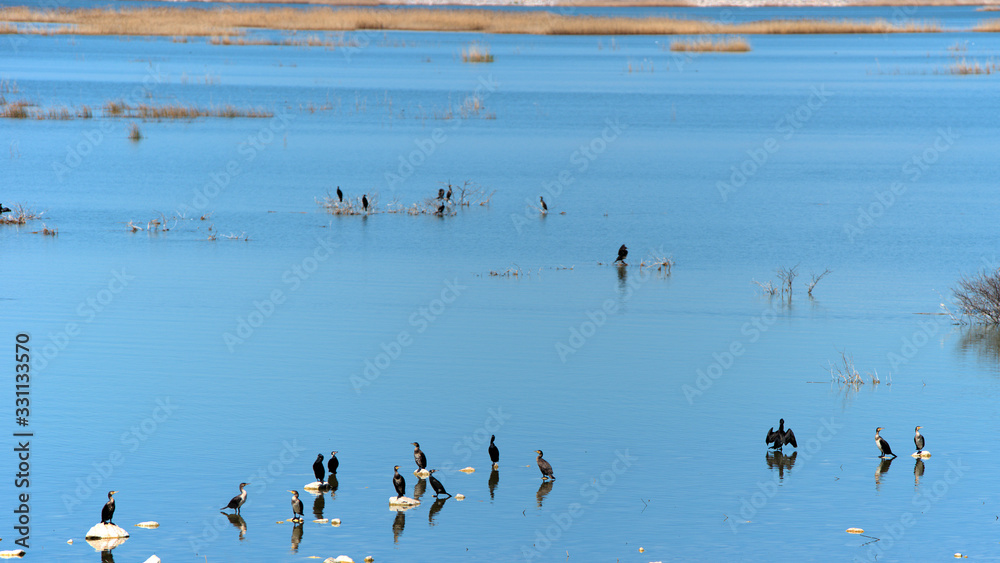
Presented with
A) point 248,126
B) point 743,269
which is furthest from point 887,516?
point 248,126

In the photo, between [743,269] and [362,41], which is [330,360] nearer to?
[743,269]

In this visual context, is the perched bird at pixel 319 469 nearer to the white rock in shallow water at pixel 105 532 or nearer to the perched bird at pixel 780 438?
the white rock in shallow water at pixel 105 532

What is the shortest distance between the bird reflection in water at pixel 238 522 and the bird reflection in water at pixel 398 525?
4.77ft

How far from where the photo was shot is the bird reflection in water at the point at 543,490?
13203 millimetres

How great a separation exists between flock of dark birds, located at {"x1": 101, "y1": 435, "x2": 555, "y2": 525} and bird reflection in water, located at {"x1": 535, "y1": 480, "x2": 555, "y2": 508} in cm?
8

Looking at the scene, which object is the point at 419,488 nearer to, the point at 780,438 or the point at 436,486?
the point at 436,486

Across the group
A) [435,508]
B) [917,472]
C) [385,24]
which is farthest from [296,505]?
[385,24]

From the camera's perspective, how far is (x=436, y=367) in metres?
18.7

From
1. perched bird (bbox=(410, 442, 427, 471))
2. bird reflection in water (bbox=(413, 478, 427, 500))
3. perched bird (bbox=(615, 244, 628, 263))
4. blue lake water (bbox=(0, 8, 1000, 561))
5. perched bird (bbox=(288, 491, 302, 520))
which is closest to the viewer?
perched bird (bbox=(288, 491, 302, 520))

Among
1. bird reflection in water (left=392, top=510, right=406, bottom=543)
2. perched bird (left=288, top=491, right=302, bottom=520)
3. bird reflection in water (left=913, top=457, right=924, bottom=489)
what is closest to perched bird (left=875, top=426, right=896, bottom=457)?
bird reflection in water (left=913, top=457, right=924, bottom=489)

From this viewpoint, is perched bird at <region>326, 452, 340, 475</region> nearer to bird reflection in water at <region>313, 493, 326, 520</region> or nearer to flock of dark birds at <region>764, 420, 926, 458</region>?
bird reflection in water at <region>313, 493, 326, 520</region>

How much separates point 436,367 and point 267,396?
2.82 m

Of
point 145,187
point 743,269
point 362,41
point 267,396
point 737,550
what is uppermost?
point 362,41

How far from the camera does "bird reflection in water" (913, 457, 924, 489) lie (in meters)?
13.8
